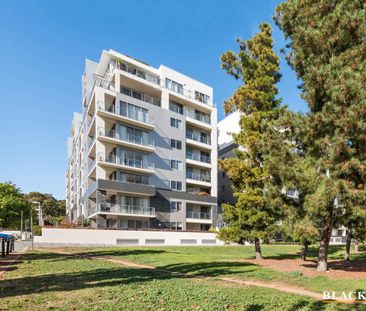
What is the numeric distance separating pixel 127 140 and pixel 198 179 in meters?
14.5

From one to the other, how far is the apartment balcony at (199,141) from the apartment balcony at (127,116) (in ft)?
25.9

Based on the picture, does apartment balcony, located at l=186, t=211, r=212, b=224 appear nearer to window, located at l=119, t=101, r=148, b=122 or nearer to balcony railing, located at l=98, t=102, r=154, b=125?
balcony railing, located at l=98, t=102, r=154, b=125

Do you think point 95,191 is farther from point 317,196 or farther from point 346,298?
point 346,298

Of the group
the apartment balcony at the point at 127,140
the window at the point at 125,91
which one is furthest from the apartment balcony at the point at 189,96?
the apartment balcony at the point at 127,140

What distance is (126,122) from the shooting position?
1742 inches

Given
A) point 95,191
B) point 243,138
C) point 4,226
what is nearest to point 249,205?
point 243,138

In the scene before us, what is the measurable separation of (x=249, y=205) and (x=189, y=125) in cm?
3429

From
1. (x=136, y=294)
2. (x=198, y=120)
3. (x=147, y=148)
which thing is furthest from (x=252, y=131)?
(x=198, y=120)

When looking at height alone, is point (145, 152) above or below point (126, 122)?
below

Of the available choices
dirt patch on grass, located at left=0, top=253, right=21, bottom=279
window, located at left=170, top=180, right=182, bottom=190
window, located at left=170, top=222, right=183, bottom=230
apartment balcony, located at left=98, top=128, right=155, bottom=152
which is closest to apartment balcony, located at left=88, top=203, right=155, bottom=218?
window, located at left=170, top=222, right=183, bottom=230

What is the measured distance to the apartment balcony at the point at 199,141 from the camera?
52.3 meters

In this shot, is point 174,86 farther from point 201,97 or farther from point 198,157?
point 198,157

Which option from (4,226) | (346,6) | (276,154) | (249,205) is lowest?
(4,226)

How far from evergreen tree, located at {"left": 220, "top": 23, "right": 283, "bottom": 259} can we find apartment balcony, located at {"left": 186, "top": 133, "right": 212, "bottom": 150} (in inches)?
1176
